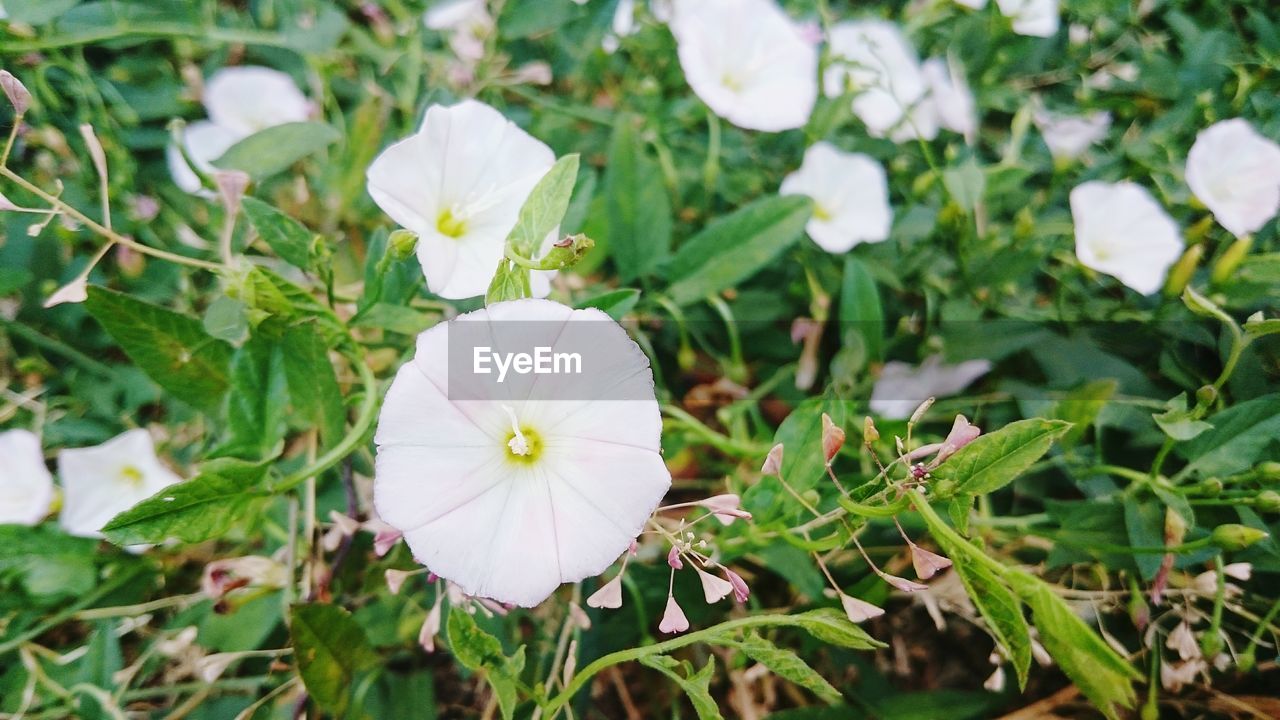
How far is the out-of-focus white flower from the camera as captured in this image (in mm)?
1298

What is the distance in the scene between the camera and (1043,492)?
100cm

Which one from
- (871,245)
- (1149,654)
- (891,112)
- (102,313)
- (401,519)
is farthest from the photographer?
(891,112)

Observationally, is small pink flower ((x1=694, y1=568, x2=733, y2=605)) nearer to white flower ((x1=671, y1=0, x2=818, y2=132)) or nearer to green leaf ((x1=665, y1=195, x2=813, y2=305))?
green leaf ((x1=665, y1=195, x2=813, y2=305))

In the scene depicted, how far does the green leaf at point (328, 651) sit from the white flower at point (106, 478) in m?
0.42

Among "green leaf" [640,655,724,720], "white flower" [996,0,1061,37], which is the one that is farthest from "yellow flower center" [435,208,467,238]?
"white flower" [996,0,1061,37]

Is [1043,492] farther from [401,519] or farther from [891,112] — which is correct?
[401,519]

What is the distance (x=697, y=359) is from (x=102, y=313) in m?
0.79

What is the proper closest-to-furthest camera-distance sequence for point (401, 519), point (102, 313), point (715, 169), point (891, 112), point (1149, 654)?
point (401, 519), point (102, 313), point (1149, 654), point (715, 169), point (891, 112)

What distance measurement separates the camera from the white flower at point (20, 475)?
1.05 metres

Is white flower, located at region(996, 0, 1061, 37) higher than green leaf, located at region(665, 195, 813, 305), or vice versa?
white flower, located at region(996, 0, 1061, 37)

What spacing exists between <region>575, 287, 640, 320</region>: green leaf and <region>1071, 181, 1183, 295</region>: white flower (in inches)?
26.8

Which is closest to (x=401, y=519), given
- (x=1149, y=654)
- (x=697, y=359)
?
(x=697, y=359)

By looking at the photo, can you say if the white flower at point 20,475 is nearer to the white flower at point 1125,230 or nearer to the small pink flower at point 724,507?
the small pink flower at point 724,507

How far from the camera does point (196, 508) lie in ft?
2.25
